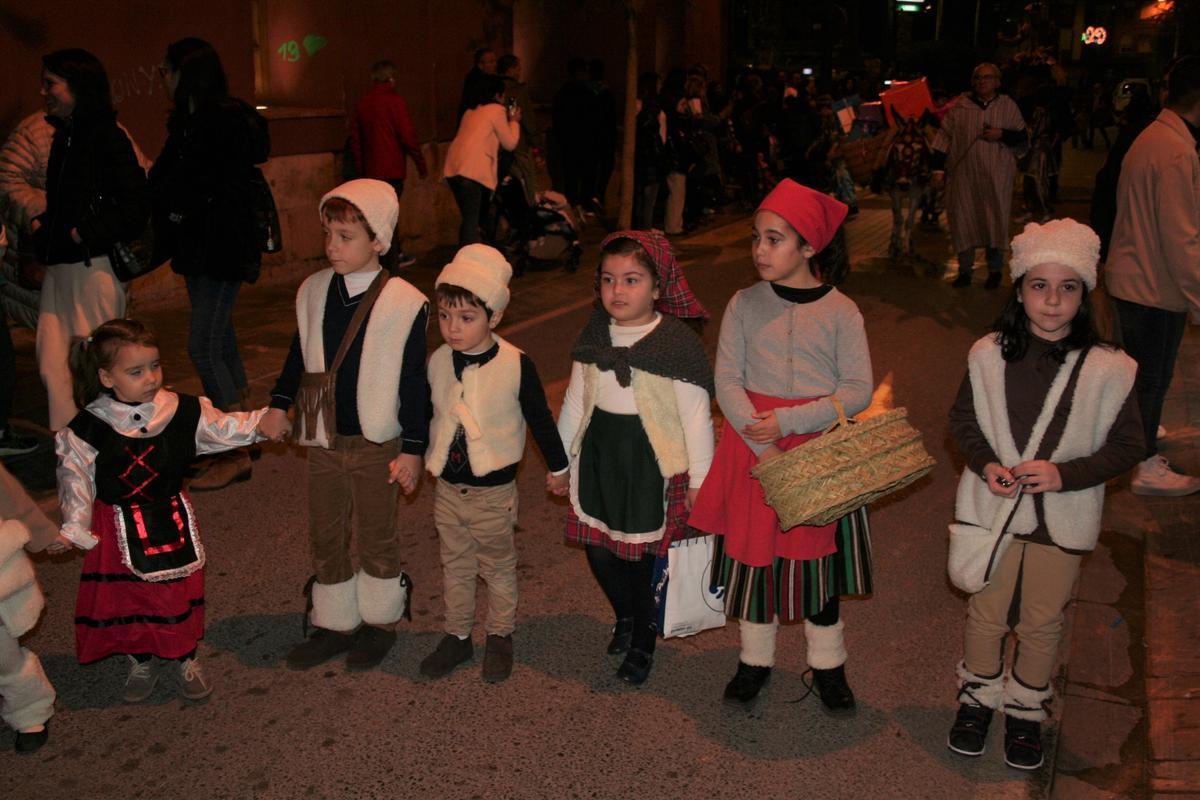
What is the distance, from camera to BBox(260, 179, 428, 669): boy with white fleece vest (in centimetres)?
437

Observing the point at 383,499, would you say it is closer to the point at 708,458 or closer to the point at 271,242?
the point at 708,458

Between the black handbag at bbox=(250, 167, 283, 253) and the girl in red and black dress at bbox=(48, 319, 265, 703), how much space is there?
8.41ft

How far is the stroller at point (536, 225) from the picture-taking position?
40.3ft

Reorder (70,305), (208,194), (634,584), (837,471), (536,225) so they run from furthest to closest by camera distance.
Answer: (536,225), (208,194), (70,305), (634,584), (837,471)

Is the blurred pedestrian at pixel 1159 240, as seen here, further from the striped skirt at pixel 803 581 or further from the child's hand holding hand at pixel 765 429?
the child's hand holding hand at pixel 765 429

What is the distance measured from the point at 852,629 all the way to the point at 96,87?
4559mm

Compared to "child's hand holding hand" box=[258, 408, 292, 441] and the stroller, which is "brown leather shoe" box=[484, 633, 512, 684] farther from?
the stroller

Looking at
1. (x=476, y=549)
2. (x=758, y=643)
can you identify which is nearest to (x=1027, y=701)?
(x=758, y=643)

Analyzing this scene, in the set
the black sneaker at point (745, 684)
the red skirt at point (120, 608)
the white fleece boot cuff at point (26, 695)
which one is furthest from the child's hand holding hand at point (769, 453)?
the white fleece boot cuff at point (26, 695)

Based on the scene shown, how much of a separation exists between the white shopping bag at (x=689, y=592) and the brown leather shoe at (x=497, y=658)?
0.62m

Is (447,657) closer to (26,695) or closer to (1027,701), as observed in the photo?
(26,695)

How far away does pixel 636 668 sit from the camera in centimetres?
457

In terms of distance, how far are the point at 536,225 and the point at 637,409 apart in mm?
8330

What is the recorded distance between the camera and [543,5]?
62.3ft
